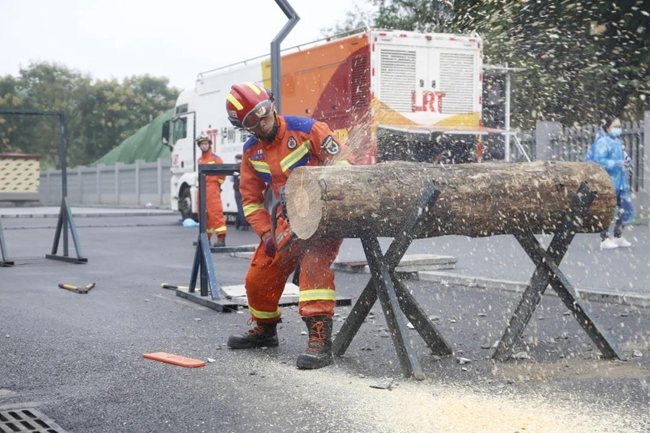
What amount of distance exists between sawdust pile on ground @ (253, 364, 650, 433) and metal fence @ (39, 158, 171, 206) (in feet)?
118

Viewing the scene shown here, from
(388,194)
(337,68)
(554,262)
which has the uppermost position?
(337,68)

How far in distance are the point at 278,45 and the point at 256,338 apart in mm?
3649

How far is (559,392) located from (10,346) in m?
3.85

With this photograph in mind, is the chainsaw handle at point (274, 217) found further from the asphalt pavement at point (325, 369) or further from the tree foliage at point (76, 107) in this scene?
the tree foliage at point (76, 107)

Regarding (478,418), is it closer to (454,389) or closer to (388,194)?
(454,389)

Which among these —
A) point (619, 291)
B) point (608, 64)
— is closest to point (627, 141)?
point (608, 64)

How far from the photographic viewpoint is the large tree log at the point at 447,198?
5453 millimetres

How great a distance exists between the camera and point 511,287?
945 centimetres

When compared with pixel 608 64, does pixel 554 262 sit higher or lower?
lower

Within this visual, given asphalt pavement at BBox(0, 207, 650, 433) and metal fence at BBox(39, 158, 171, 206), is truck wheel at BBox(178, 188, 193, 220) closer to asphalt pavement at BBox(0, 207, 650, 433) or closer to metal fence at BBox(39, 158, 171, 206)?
asphalt pavement at BBox(0, 207, 650, 433)

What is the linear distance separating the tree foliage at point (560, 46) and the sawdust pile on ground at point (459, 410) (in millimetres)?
6622

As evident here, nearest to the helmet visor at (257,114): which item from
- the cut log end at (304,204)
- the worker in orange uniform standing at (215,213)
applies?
the cut log end at (304,204)

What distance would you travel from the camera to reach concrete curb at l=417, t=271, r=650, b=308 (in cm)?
835

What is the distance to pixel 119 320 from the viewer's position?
7816 mm
